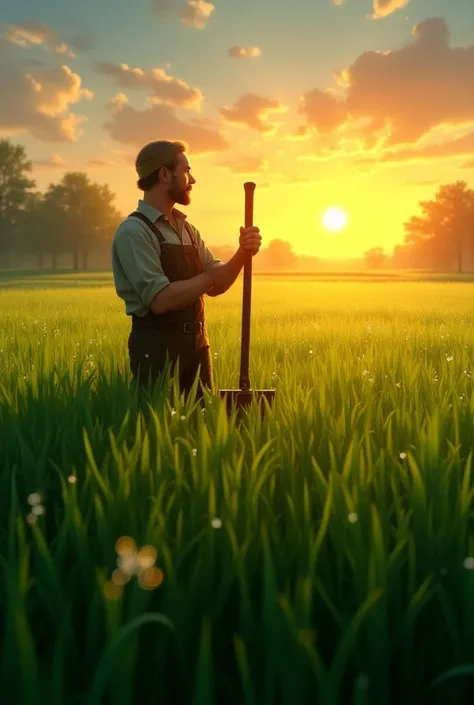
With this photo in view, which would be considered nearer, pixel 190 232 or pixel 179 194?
pixel 179 194

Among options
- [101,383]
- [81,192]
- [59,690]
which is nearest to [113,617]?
[59,690]

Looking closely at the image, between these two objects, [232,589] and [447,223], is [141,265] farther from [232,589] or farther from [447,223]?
[447,223]

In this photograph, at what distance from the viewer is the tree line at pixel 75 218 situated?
78625mm

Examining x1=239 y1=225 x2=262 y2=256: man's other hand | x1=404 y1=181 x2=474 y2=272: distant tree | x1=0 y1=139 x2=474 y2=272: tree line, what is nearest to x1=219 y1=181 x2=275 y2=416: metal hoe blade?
x1=239 y1=225 x2=262 y2=256: man's other hand

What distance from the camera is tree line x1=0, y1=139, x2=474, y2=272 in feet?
258

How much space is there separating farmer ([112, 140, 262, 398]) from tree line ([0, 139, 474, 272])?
7438 cm

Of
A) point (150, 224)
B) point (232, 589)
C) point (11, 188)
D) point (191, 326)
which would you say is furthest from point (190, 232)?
point (11, 188)

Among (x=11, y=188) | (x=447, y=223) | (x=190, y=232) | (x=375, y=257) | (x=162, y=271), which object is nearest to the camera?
(x=162, y=271)

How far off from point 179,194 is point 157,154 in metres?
0.29

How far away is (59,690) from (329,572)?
2.62 ft

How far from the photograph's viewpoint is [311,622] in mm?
1521

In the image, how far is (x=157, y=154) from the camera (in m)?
4.27

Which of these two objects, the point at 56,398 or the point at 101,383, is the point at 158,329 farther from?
the point at 56,398

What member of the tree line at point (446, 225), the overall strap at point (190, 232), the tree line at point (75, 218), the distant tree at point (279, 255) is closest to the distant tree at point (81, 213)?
the tree line at point (75, 218)
